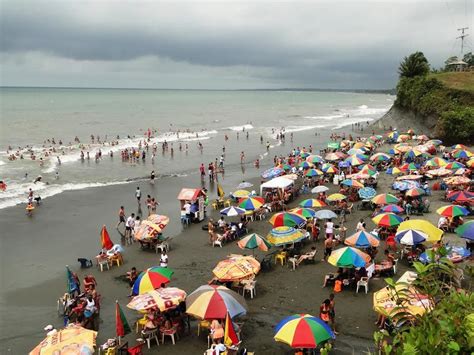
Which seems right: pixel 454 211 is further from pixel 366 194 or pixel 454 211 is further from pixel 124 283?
pixel 124 283

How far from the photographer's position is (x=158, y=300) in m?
11.2

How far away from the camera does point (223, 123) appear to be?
290 ft

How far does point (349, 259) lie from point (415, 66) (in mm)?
54538

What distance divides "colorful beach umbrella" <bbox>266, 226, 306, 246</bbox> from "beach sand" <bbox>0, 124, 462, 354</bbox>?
1.09m

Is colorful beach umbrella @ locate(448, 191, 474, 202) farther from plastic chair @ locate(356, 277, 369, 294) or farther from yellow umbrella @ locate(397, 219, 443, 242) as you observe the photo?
plastic chair @ locate(356, 277, 369, 294)

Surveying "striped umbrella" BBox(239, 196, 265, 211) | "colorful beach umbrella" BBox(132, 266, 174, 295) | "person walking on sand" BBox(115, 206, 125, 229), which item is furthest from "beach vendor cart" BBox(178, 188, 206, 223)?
"colorful beach umbrella" BBox(132, 266, 174, 295)

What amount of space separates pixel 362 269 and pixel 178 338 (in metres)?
6.39

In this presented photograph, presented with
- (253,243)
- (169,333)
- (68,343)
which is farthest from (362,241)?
(68,343)

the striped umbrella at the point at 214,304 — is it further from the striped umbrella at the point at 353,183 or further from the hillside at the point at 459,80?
the hillside at the point at 459,80

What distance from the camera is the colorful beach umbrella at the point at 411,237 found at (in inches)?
559

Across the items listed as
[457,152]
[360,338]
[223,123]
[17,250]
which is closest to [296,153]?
[457,152]

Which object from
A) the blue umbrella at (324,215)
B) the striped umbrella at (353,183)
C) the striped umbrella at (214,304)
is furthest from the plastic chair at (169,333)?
the striped umbrella at (353,183)

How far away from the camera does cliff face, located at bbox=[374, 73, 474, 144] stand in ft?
127

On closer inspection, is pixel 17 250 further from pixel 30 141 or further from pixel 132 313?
pixel 30 141
